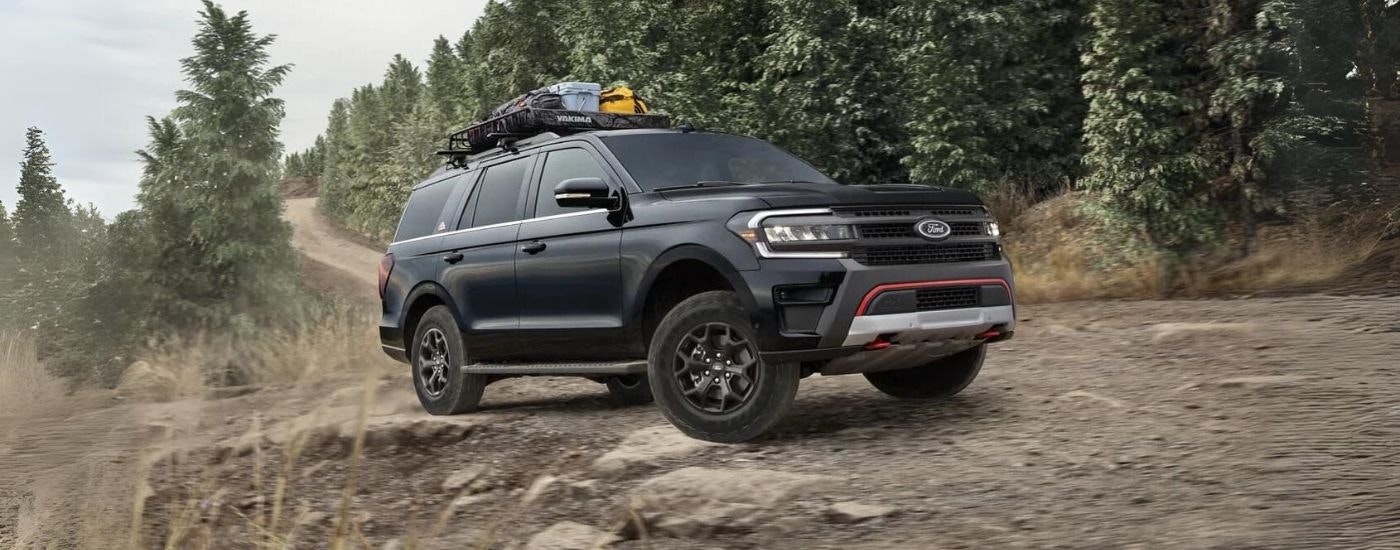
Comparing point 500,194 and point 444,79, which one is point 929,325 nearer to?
point 500,194

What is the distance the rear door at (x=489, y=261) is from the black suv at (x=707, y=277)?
0.05ft

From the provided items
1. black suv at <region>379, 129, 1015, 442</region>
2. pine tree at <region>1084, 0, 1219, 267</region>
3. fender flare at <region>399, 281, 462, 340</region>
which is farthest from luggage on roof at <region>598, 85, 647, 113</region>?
pine tree at <region>1084, 0, 1219, 267</region>

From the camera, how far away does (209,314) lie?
39.6 m

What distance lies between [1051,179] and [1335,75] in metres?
10.6

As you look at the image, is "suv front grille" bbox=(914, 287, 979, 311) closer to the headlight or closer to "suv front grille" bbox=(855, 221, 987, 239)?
"suv front grille" bbox=(855, 221, 987, 239)

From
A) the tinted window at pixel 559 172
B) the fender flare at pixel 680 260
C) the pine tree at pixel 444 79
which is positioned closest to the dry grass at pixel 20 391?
the tinted window at pixel 559 172

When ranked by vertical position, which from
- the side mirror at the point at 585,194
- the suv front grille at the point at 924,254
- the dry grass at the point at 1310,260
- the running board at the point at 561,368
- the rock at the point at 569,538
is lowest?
the rock at the point at 569,538

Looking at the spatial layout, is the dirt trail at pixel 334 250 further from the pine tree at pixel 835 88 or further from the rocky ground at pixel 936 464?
the rocky ground at pixel 936 464

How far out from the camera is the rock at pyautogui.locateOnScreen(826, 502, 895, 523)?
4.43 metres

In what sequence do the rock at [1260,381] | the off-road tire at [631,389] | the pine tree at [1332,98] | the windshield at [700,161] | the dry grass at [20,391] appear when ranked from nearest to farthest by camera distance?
the rock at [1260,381] < the windshield at [700,161] < the off-road tire at [631,389] < the dry grass at [20,391] < the pine tree at [1332,98]

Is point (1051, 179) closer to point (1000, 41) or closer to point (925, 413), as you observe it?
point (1000, 41)

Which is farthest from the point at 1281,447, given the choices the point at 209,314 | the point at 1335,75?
the point at 209,314

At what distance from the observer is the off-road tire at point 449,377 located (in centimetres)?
787

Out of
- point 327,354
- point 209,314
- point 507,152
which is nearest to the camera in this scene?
point 507,152
